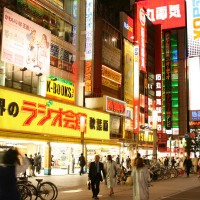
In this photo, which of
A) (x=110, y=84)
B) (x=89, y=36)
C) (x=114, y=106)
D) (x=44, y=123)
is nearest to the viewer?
(x=44, y=123)

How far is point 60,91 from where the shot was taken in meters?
33.3

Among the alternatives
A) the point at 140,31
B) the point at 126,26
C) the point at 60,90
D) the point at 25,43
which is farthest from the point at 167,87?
the point at 25,43

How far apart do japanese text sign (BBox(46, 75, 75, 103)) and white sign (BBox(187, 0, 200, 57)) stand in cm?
2045

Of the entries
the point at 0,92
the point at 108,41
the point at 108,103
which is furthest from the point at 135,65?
the point at 0,92

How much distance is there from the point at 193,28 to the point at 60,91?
27.2 meters

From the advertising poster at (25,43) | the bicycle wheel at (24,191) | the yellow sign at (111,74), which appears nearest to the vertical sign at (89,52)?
the yellow sign at (111,74)

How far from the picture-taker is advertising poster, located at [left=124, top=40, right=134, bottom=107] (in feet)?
160

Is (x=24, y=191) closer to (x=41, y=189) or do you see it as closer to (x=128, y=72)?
(x=41, y=189)

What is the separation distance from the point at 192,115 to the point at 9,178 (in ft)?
142

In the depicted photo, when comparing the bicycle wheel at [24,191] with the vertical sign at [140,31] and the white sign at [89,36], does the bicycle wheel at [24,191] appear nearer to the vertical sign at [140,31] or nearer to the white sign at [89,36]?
the white sign at [89,36]

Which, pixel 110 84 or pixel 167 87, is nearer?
pixel 110 84

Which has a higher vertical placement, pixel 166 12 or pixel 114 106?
pixel 166 12

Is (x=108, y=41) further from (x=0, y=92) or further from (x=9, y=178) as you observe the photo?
(x=9, y=178)

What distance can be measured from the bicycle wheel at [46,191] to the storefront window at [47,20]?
18035 mm
